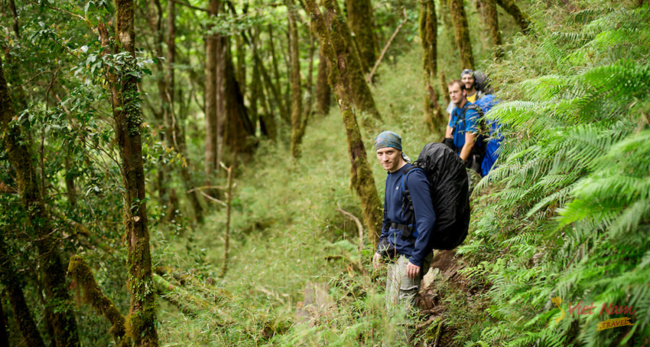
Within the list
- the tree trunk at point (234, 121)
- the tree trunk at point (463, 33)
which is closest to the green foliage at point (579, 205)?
the tree trunk at point (463, 33)

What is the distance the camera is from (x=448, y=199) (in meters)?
3.70

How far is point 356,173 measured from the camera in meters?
6.20

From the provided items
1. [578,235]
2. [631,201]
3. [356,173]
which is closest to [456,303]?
[578,235]

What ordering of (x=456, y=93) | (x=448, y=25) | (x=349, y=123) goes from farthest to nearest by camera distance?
(x=448, y=25)
(x=349, y=123)
(x=456, y=93)

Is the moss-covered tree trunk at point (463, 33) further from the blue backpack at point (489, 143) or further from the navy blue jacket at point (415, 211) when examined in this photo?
the navy blue jacket at point (415, 211)

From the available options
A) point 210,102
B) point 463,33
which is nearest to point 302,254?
point 463,33

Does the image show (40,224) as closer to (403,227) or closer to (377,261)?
(377,261)

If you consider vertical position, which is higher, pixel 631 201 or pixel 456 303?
pixel 631 201

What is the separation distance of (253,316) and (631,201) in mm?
3657

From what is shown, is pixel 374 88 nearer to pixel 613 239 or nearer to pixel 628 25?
pixel 628 25

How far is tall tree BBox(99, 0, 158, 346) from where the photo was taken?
441 cm

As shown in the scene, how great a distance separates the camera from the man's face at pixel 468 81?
5.89 m

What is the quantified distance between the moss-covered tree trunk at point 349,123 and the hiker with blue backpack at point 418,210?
1.75 metres

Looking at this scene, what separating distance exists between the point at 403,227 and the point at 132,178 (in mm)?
3023
